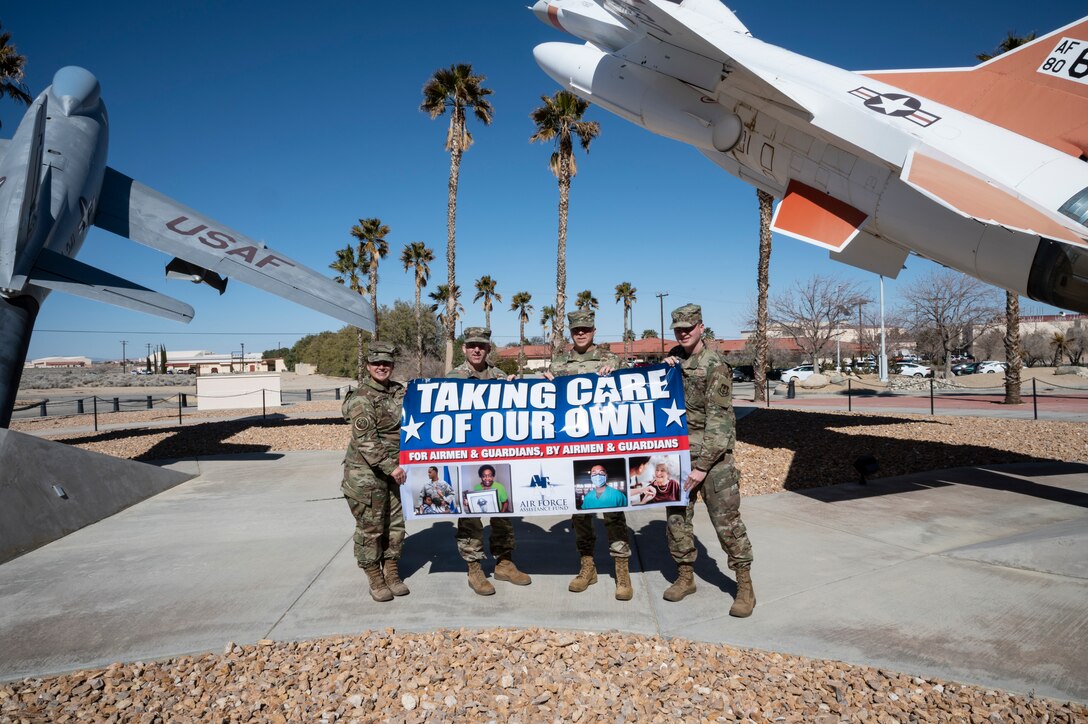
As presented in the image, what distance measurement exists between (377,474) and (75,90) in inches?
497

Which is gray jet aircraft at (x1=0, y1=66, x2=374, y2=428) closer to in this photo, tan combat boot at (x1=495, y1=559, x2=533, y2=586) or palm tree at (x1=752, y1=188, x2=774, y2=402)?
tan combat boot at (x1=495, y1=559, x2=533, y2=586)

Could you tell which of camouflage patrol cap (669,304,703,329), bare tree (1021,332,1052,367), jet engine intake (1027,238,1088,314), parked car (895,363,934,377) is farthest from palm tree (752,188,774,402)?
bare tree (1021,332,1052,367)

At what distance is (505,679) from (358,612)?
58.5 inches

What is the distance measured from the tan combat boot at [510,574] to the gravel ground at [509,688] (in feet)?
3.16

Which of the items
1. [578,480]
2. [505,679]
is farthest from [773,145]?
[505,679]

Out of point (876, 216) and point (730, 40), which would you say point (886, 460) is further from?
point (730, 40)

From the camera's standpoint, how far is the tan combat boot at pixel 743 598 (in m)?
3.90

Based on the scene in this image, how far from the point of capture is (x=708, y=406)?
418 cm

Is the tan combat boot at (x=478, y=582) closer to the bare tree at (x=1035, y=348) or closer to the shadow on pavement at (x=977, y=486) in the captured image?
the shadow on pavement at (x=977, y=486)

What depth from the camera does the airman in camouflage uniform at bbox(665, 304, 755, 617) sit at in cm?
403

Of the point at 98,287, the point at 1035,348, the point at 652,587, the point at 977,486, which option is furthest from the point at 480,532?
the point at 1035,348

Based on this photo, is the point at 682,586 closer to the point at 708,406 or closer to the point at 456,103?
the point at 708,406

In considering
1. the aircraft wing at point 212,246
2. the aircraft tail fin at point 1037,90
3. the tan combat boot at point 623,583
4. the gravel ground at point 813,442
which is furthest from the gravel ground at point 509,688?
the aircraft wing at point 212,246

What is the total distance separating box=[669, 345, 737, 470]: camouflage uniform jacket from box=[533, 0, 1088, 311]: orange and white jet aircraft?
12.2 ft
